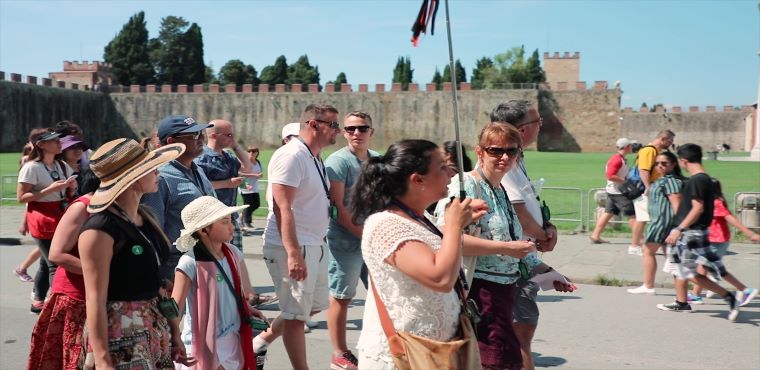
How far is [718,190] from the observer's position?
6496 mm

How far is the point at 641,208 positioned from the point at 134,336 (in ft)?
26.1

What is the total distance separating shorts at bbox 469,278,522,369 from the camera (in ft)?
10.9

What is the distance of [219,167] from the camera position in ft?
19.9

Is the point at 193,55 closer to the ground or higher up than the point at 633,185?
higher up

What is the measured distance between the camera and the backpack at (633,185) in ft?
31.7

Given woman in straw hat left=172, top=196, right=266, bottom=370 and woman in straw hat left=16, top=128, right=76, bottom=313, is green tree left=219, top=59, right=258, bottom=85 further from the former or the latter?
woman in straw hat left=172, top=196, right=266, bottom=370

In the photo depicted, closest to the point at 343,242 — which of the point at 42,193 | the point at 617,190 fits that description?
the point at 42,193

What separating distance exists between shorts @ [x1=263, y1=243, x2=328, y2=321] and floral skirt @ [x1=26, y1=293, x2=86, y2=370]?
1.49 meters

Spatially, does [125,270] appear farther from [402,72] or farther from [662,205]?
[402,72]

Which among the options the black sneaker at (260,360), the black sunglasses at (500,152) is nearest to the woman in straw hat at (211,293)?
the black sneaker at (260,360)

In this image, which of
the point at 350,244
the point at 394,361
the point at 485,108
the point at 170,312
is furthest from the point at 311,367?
the point at 485,108

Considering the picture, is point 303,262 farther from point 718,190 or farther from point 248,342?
Answer: point 718,190

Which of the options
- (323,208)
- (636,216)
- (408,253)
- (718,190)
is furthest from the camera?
(636,216)

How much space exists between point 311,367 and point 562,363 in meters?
1.72
